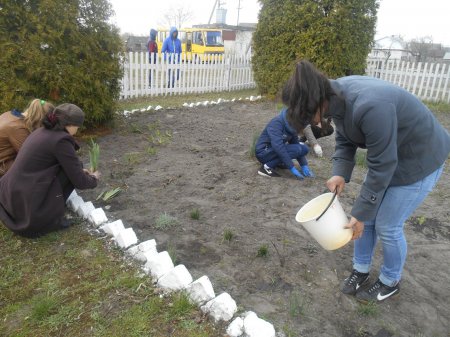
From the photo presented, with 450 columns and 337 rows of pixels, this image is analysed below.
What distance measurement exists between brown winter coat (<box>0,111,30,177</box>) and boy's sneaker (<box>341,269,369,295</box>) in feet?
9.47

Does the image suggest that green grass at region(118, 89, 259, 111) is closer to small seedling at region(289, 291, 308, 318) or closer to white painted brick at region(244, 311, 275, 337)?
small seedling at region(289, 291, 308, 318)

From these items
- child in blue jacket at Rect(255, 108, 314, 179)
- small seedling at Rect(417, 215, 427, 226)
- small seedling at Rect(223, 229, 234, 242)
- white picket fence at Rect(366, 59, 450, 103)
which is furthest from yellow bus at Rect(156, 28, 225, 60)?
small seedling at Rect(223, 229, 234, 242)

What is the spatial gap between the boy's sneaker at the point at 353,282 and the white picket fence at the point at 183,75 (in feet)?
24.5

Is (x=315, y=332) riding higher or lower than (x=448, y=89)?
lower

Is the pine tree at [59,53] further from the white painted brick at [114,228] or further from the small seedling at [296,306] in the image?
the small seedling at [296,306]

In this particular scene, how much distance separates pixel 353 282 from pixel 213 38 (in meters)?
21.1

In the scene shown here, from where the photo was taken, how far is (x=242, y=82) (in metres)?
12.6

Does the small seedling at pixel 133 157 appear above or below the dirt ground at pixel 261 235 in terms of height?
above

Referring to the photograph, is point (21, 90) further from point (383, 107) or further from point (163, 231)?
point (383, 107)

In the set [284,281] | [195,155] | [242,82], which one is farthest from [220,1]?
[284,281]

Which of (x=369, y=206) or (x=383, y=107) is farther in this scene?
(x=369, y=206)

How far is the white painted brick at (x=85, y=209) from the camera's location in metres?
3.27

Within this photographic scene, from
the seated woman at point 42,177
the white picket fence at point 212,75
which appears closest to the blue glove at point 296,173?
the seated woman at point 42,177

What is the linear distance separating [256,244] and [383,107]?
163 centimetres
